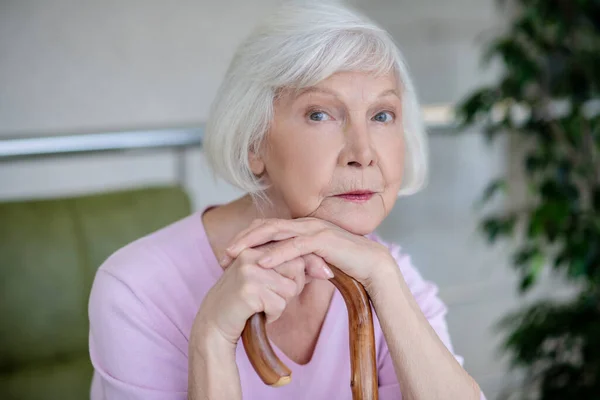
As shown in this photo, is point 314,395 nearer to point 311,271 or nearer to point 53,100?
point 311,271

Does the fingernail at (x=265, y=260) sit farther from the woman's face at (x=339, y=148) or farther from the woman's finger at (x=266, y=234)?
the woman's face at (x=339, y=148)

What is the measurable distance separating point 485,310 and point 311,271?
308 cm

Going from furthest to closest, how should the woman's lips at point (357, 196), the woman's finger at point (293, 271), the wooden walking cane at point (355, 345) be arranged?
the woman's lips at point (357, 196), the woman's finger at point (293, 271), the wooden walking cane at point (355, 345)

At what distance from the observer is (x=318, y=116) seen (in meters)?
1.05

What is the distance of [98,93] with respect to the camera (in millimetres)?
3520

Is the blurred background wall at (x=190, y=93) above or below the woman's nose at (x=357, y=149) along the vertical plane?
below

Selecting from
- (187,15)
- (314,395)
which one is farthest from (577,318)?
(187,15)

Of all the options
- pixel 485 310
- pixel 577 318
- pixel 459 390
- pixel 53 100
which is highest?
pixel 459 390

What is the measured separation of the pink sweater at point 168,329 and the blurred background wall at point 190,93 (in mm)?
1736

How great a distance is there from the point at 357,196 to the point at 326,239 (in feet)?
0.35

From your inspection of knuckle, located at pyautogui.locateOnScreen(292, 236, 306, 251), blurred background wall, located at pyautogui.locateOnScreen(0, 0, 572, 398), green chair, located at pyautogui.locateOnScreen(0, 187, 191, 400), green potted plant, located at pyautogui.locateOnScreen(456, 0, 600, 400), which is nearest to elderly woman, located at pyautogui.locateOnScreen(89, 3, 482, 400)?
knuckle, located at pyautogui.locateOnScreen(292, 236, 306, 251)

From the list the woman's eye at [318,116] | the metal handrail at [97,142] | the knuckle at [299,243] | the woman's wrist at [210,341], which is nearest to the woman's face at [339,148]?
the woman's eye at [318,116]

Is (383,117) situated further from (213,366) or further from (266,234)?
(213,366)

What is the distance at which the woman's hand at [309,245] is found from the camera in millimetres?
949
